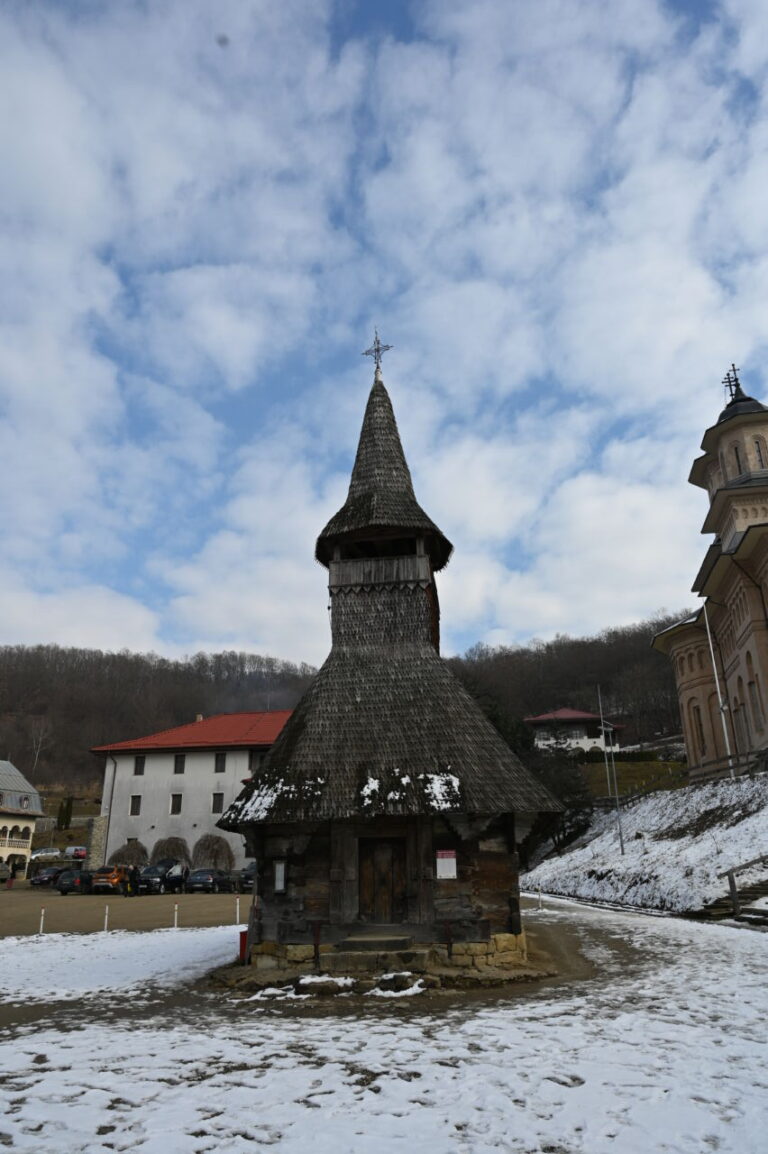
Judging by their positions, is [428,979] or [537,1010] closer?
[537,1010]

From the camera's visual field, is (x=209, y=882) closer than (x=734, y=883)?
No

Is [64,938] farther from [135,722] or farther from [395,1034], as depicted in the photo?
[135,722]

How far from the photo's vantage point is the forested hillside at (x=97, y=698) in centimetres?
8712

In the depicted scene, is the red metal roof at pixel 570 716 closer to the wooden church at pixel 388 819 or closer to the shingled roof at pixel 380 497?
the shingled roof at pixel 380 497

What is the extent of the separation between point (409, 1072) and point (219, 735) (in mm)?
37555

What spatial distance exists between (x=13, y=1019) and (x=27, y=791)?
57233 millimetres

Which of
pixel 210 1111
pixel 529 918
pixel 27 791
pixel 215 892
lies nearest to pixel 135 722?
pixel 27 791

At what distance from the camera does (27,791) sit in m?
60.6

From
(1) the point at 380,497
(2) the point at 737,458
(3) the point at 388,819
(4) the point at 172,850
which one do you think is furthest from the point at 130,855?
(2) the point at 737,458

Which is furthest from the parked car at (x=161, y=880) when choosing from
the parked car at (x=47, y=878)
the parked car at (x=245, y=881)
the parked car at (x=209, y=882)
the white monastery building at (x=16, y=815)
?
the white monastery building at (x=16, y=815)

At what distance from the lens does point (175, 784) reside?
41188mm

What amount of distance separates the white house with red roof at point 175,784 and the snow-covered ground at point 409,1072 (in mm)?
30131

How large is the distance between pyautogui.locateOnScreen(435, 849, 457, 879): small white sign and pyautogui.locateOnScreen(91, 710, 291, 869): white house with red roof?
2874 centimetres

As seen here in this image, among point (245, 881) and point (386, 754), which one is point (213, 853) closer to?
point (245, 881)
